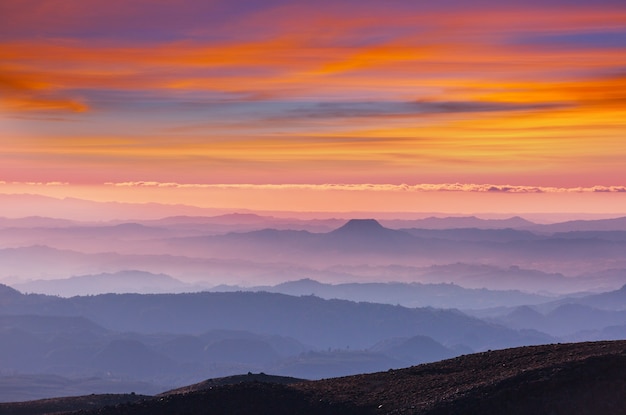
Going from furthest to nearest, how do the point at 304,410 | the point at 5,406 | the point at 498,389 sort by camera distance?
1. the point at 5,406
2. the point at 304,410
3. the point at 498,389

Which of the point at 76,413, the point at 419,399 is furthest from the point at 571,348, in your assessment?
the point at 76,413

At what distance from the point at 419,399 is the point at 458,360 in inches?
445

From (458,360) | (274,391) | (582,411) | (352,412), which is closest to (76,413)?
(274,391)

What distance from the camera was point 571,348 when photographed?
5406cm

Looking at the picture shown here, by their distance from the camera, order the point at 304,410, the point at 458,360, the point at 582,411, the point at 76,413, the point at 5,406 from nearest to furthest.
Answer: the point at 582,411, the point at 304,410, the point at 76,413, the point at 458,360, the point at 5,406

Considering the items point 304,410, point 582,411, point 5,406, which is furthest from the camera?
point 5,406

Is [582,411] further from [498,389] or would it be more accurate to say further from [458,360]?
[458,360]

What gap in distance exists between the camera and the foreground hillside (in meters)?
43.8

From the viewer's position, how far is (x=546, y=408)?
43.0 metres

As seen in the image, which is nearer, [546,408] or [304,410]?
[546,408]

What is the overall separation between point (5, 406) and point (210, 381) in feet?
61.2

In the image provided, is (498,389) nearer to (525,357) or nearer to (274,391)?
(525,357)

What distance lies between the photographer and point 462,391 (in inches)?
1837

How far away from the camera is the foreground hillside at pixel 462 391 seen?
4384 centimetres
